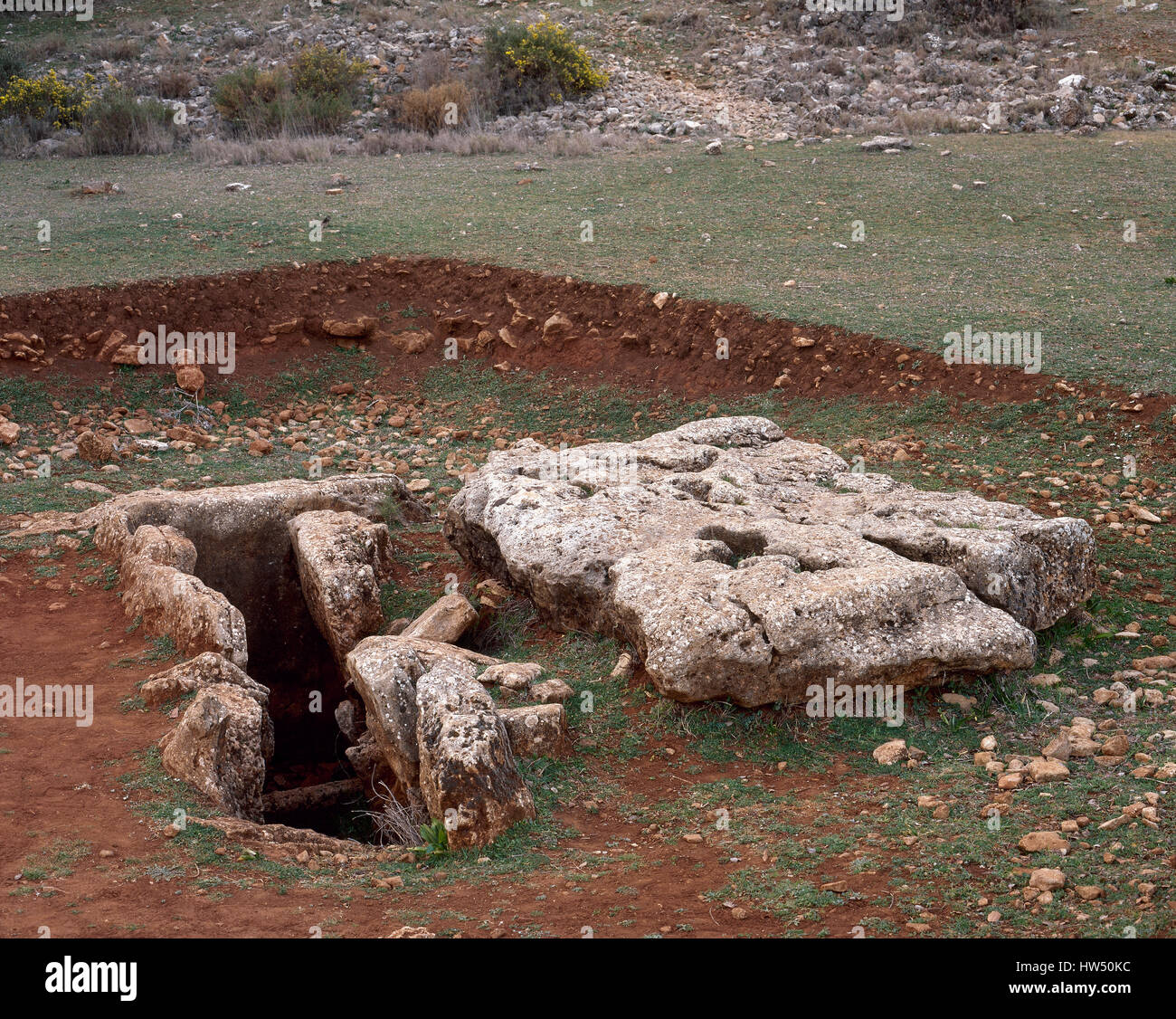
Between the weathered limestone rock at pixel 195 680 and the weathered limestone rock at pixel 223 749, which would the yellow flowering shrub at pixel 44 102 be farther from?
the weathered limestone rock at pixel 223 749

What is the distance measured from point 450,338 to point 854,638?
299 inches

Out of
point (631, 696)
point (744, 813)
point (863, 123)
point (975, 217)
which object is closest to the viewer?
point (744, 813)

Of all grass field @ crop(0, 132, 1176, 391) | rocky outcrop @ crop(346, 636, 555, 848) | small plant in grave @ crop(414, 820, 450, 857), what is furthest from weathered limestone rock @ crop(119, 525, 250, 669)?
grass field @ crop(0, 132, 1176, 391)

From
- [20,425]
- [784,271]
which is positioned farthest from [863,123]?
[20,425]

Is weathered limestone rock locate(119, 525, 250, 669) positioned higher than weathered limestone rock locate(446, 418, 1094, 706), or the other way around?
weathered limestone rock locate(446, 418, 1094, 706)

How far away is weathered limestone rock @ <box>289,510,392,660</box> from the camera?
25.5ft

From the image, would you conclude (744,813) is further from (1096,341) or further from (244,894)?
(1096,341)

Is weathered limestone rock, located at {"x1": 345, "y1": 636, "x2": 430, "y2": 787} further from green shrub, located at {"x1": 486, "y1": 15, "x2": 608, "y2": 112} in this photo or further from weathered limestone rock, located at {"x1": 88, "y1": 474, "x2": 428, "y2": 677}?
green shrub, located at {"x1": 486, "y1": 15, "x2": 608, "y2": 112}

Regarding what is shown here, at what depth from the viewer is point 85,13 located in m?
27.3

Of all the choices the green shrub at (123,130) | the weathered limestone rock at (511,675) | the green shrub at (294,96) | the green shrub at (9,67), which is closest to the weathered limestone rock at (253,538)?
the weathered limestone rock at (511,675)

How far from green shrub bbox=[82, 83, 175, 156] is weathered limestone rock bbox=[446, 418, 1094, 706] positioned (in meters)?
14.5

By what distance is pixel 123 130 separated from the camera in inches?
792

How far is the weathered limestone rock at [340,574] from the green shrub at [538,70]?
1571 centimetres

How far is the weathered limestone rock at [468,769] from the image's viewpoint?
5.34 metres
